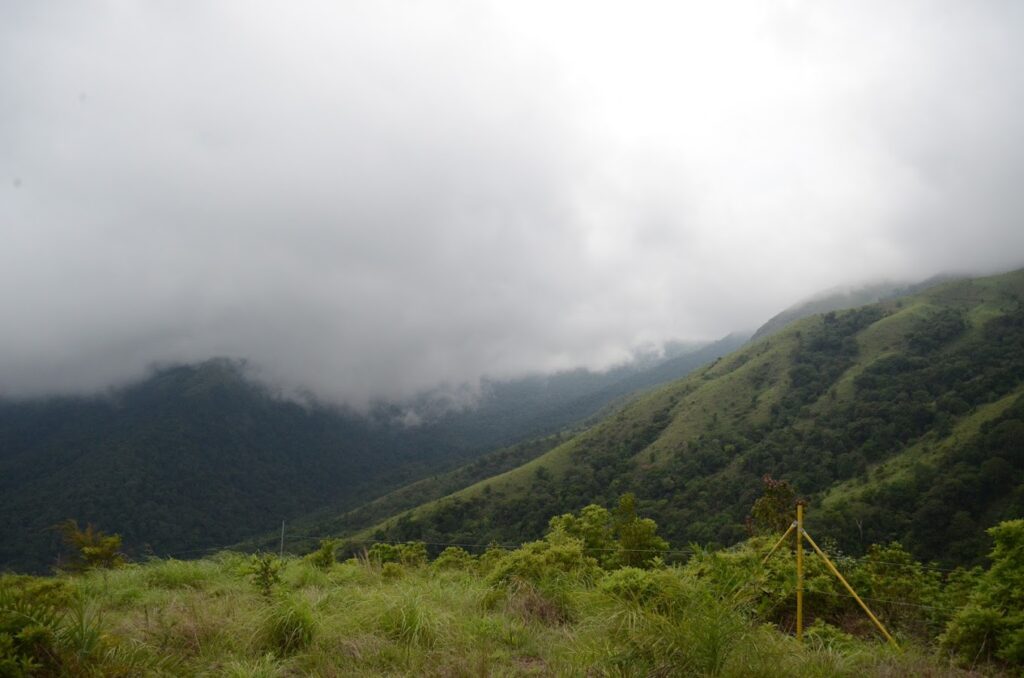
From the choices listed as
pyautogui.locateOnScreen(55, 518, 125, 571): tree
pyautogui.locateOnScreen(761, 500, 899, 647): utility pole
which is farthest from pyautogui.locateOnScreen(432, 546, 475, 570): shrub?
pyautogui.locateOnScreen(761, 500, 899, 647): utility pole

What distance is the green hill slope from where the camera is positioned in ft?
251

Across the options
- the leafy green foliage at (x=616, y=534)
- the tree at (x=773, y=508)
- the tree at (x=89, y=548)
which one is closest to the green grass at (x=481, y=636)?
the tree at (x=89, y=548)

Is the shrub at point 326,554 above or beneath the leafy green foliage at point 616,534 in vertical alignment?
above

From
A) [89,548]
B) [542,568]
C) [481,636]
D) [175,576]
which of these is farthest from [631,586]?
[89,548]

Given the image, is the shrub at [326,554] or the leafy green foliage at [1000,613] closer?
the leafy green foliage at [1000,613]

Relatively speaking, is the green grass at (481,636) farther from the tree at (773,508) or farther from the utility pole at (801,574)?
the tree at (773,508)

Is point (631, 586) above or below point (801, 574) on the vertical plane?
above

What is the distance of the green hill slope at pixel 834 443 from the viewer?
3012 inches

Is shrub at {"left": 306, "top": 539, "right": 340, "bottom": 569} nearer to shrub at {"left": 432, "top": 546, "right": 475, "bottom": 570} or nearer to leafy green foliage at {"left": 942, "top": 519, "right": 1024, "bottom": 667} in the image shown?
shrub at {"left": 432, "top": 546, "right": 475, "bottom": 570}

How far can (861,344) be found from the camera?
14962cm

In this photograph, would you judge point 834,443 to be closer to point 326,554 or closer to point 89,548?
point 326,554

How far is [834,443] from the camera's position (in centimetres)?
10869

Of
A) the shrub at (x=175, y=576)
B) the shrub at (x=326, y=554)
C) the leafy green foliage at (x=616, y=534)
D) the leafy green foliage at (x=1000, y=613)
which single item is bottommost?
the leafy green foliage at (x=616, y=534)

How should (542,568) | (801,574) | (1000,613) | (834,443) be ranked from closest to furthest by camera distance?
1. (1000,613)
2. (801,574)
3. (542,568)
4. (834,443)
